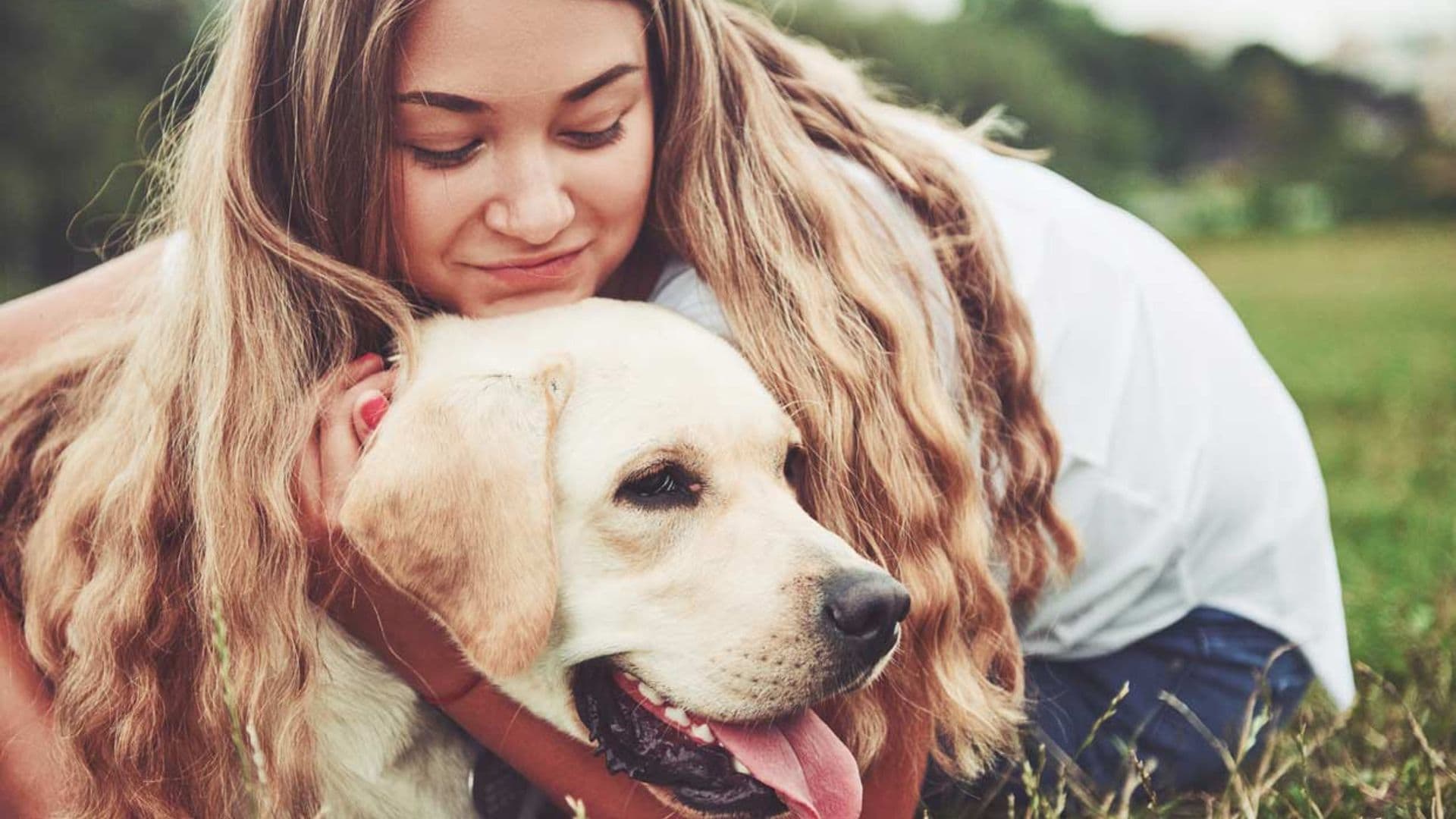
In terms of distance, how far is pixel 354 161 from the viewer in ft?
8.61

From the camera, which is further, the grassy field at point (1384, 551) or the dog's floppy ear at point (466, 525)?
the grassy field at point (1384, 551)

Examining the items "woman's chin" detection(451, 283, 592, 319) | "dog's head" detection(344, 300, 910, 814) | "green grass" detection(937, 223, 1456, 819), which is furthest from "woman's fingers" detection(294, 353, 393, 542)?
"green grass" detection(937, 223, 1456, 819)

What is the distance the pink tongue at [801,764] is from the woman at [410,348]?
0.20 m

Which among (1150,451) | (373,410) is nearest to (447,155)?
(373,410)

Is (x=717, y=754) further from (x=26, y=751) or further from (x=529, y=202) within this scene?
(x=26, y=751)

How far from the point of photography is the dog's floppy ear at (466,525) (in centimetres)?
219

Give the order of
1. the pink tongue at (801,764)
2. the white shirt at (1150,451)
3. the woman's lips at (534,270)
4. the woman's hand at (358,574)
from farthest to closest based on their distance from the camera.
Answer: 1. the white shirt at (1150,451)
2. the woman's lips at (534,270)
3. the woman's hand at (358,574)
4. the pink tongue at (801,764)

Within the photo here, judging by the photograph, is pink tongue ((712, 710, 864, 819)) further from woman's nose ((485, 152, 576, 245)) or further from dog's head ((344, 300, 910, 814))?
woman's nose ((485, 152, 576, 245))

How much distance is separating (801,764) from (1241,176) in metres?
50.8

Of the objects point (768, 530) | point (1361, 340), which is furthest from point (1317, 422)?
point (768, 530)

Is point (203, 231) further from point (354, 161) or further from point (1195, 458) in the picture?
point (1195, 458)

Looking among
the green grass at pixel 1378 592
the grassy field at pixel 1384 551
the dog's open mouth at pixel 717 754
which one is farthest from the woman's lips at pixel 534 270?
the grassy field at pixel 1384 551

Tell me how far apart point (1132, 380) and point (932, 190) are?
0.65 meters

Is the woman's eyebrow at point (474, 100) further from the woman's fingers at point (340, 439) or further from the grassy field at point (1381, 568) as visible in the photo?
the grassy field at point (1381, 568)
